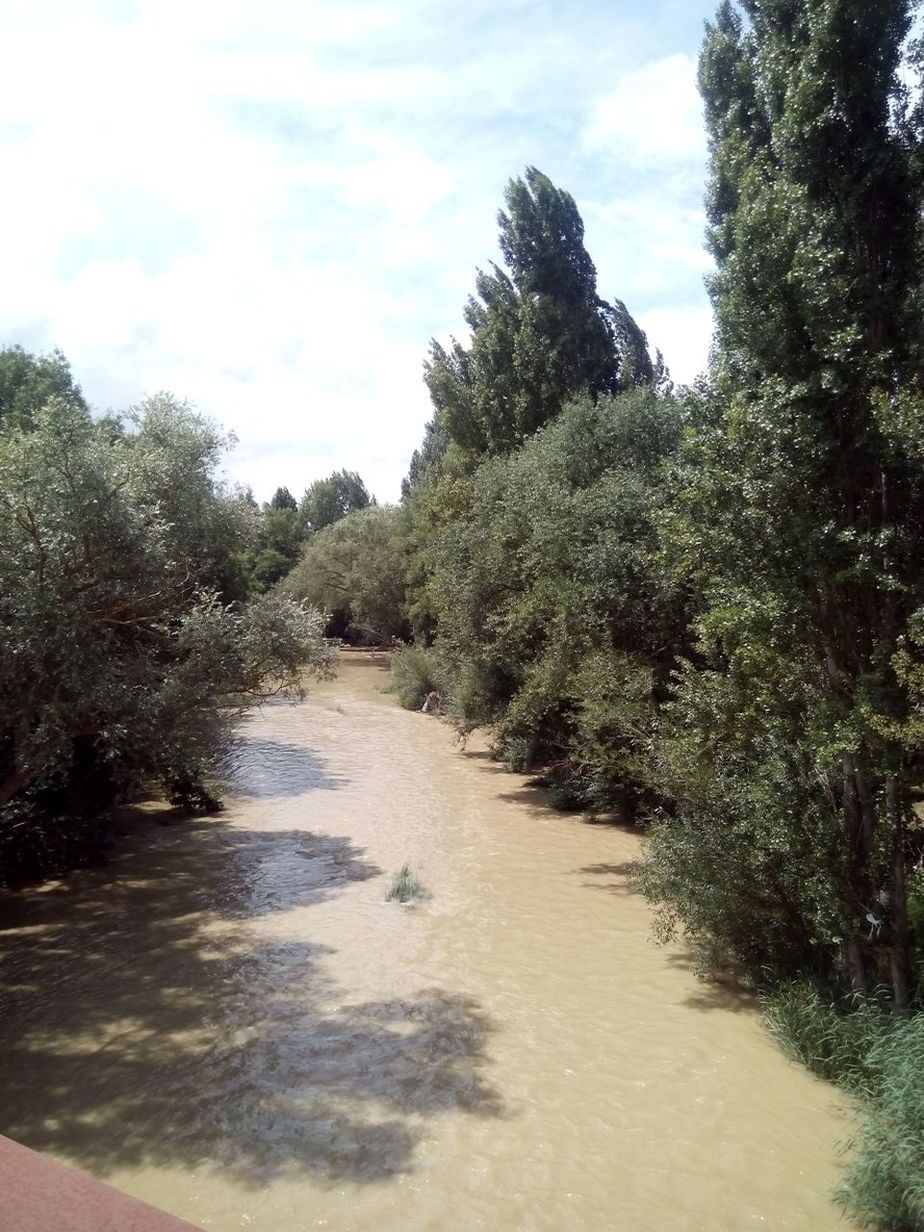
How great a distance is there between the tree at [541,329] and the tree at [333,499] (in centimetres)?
4936

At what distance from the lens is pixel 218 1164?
23.0ft

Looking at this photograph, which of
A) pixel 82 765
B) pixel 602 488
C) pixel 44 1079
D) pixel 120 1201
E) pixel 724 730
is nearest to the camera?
pixel 120 1201

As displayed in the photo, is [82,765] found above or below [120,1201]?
below

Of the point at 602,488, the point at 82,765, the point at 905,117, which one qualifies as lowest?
the point at 82,765

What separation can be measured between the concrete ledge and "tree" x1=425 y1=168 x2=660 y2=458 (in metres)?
28.4

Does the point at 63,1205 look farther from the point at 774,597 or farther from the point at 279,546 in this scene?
the point at 279,546

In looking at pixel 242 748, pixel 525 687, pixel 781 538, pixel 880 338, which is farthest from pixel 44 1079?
pixel 242 748

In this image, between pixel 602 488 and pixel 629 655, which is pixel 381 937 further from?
pixel 602 488

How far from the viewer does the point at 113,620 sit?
10.6 m

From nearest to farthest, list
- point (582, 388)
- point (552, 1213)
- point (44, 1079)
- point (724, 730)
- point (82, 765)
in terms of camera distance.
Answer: point (552, 1213) < point (44, 1079) < point (724, 730) < point (82, 765) < point (582, 388)

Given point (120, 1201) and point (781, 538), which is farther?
point (781, 538)

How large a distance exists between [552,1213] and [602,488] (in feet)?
41.5

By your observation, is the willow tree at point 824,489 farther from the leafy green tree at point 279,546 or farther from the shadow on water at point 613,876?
the leafy green tree at point 279,546

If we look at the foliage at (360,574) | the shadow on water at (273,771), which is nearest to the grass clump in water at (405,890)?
the shadow on water at (273,771)
